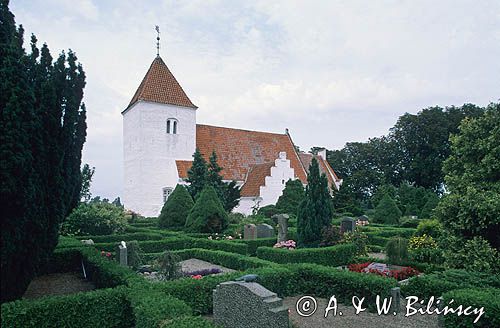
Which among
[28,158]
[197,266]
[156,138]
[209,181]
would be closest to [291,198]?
[209,181]

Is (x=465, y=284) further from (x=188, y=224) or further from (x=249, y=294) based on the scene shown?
(x=188, y=224)

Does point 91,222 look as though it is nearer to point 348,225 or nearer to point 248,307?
point 348,225

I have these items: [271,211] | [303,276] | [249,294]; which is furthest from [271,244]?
[271,211]

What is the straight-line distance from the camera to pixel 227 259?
11711mm

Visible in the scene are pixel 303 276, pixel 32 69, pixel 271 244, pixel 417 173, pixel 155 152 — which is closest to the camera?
pixel 32 69

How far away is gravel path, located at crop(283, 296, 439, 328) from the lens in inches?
266

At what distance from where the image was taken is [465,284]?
7.17 meters

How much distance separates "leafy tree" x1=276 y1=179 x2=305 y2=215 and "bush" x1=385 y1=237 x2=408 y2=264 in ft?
50.7

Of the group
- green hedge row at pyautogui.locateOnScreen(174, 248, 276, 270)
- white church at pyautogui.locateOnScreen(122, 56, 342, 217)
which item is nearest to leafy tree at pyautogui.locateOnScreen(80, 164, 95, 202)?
white church at pyautogui.locateOnScreen(122, 56, 342, 217)

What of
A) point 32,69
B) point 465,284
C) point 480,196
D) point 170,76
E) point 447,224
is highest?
point 170,76

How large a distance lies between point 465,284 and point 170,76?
2832 centimetres

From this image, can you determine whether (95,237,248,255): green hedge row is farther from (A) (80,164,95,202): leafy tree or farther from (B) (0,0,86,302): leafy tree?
(A) (80,164,95,202): leafy tree

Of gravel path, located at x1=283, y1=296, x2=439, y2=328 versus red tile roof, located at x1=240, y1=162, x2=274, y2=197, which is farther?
red tile roof, located at x1=240, y1=162, x2=274, y2=197

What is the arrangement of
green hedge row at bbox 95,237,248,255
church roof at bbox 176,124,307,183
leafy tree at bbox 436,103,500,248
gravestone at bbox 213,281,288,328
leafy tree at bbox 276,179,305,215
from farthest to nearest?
church roof at bbox 176,124,307,183, leafy tree at bbox 276,179,305,215, green hedge row at bbox 95,237,248,255, leafy tree at bbox 436,103,500,248, gravestone at bbox 213,281,288,328
